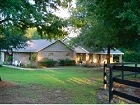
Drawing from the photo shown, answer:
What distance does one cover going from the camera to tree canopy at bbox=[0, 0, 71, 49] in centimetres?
899

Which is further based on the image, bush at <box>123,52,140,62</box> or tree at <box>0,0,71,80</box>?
bush at <box>123,52,140,62</box>

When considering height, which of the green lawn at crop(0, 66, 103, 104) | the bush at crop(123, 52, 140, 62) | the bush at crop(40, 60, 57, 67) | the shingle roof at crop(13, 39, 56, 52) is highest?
the shingle roof at crop(13, 39, 56, 52)

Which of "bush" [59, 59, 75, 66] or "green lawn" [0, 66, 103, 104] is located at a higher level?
"bush" [59, 59, 75, 66]

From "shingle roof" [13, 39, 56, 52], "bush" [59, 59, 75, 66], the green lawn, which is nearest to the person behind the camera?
the green lawn

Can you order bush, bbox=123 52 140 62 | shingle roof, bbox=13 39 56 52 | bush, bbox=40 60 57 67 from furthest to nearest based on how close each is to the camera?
bush, bbox=123 52 140 62
shingle roof, bbox=13 39 56 52
bush, bbox=40 60 57 67

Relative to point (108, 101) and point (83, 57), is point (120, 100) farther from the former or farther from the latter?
point (83, 57)

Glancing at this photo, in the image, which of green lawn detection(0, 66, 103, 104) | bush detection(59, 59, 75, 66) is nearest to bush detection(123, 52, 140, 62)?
bush detection(59, 59, 75, 66)

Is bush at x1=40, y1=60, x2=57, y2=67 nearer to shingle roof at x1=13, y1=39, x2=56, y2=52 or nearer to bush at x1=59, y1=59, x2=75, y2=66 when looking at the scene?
bush at x1=59, y1=59, x2=75, y2=66

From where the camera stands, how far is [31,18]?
1265cm

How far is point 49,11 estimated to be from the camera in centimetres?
1489

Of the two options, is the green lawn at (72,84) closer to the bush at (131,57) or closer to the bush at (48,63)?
the bush at (48,63)

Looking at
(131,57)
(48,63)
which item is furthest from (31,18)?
(131,57)

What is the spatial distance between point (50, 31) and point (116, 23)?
14.7 feet

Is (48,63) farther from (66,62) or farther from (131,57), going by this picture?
(131,57)
